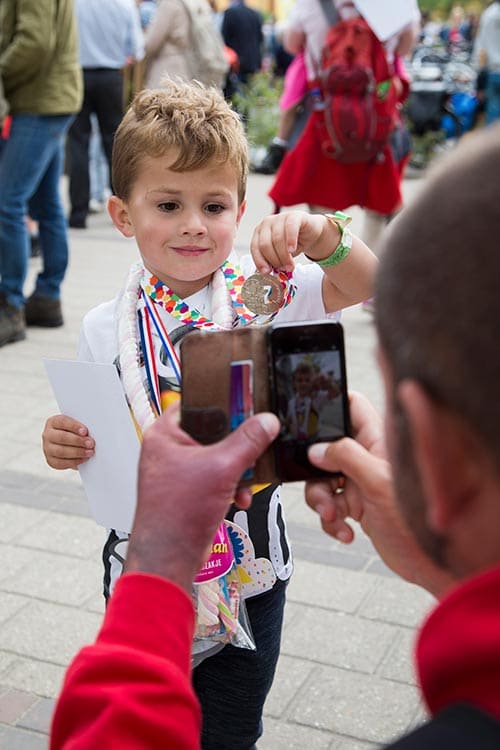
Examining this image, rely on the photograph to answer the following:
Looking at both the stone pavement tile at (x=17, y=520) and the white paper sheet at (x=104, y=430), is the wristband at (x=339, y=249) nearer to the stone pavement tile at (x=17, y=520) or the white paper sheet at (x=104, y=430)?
the white paper sheet at (x=104, y=430)

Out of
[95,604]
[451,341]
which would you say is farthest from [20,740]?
[451,341]

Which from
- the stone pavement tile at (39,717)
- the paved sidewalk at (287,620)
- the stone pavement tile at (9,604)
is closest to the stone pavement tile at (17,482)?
the paved sidewalk at (287,620)

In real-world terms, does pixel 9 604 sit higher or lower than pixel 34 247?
higher

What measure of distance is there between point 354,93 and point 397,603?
292cm

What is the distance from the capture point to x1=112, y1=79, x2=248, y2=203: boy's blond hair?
208 centimetres

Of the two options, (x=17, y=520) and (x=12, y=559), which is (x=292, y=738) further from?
(x=17, y=520)

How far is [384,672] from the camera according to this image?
2.90m

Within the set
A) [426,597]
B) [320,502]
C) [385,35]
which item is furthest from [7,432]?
[320,502]

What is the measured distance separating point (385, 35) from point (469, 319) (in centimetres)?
466

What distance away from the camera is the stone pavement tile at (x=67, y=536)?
11.7ft

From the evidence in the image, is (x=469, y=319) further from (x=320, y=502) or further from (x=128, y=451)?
(x=128, y=451)

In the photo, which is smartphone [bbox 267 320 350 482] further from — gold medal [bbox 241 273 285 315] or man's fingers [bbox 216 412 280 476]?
gold medal [bbox 241 273 285 315]

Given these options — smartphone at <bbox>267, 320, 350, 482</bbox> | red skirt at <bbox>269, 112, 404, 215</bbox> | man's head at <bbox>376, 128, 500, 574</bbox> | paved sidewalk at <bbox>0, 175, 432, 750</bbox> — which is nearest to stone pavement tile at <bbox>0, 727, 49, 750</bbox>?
paved sidewalk at <bbox>0, 175, 432, 750</bbox>

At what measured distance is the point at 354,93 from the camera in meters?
5.27
